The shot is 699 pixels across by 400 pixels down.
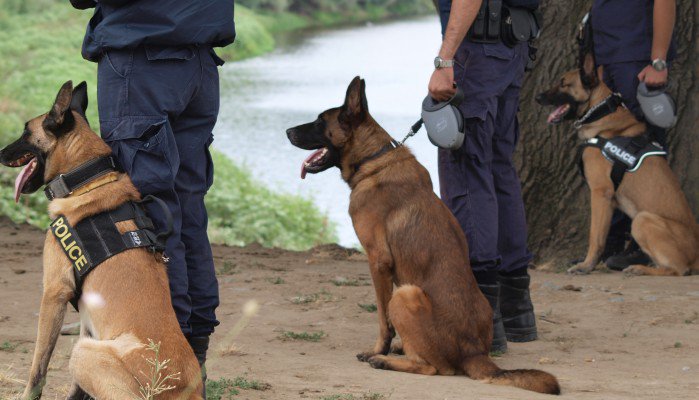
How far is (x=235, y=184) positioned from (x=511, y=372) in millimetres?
10595

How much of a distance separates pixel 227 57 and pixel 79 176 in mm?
24875

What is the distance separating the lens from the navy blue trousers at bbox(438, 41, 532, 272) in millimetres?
4812

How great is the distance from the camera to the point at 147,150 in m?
3.59

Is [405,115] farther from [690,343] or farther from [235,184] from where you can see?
[690,343]

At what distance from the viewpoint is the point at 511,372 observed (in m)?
4.13

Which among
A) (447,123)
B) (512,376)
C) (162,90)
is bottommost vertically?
(512,376)

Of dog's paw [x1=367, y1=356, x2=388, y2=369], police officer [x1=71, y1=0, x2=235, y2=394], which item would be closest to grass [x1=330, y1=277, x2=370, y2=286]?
dog's paw [x1=367, y1=356, x2=388, y2=369]

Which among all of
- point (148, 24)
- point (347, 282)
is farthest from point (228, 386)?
point (347, 282)

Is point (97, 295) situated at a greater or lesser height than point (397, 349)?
greater

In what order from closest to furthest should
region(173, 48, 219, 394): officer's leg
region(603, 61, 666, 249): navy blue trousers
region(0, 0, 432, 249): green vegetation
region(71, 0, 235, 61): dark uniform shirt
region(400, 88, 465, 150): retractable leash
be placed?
region(71, 0, 235, 61): dark uniform shirt → region(173, 48, 219, 394): officer's leg → region(400, 88, 465, 150): retractable leash → region(603, 61, 666, 249): navy blue trousers → region(0, 0, 432, 249): green vegetation

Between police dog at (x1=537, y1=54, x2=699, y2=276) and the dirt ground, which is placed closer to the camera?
the dirt ground

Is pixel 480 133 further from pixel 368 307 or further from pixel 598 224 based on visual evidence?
pixel 598 224

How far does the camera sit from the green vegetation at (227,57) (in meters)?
12.2

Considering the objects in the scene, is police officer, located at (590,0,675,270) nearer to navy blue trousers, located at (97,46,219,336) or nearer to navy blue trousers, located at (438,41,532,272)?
navy blue trousers, located at (438,41,532,272)
